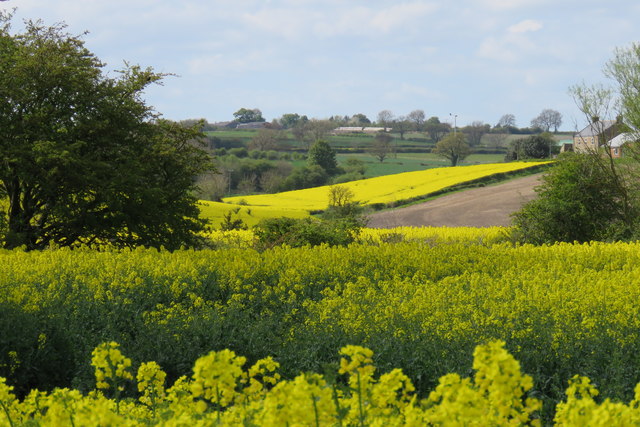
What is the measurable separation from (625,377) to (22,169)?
1276 centimetres

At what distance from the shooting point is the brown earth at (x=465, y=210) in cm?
3847

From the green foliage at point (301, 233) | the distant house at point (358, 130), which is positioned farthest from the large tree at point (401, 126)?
the green foliage at point (301, 233)

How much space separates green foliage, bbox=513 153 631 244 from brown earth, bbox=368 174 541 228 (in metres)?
12.2

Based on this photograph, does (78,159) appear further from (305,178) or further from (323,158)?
(323,158)

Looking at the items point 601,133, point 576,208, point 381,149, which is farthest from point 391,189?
point 381,149

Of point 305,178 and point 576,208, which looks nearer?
point 576,208

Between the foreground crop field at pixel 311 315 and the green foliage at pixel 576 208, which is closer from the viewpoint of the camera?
the foreground crop field at pixel 311 315

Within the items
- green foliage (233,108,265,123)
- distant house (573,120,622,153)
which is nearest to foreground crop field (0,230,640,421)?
distant house (573,120,622,153)

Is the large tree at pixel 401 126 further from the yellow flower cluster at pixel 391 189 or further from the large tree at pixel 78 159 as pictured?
the large tree at pixel 78 159

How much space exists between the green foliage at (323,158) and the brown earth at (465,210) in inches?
1370

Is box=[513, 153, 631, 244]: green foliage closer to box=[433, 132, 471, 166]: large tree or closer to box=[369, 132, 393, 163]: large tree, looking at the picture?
box=[433, 132, 471, 166]: large tree

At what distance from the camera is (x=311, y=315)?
8.80 meters

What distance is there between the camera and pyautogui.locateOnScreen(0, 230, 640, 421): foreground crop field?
6.87 meters

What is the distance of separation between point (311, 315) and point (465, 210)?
1364 inches
